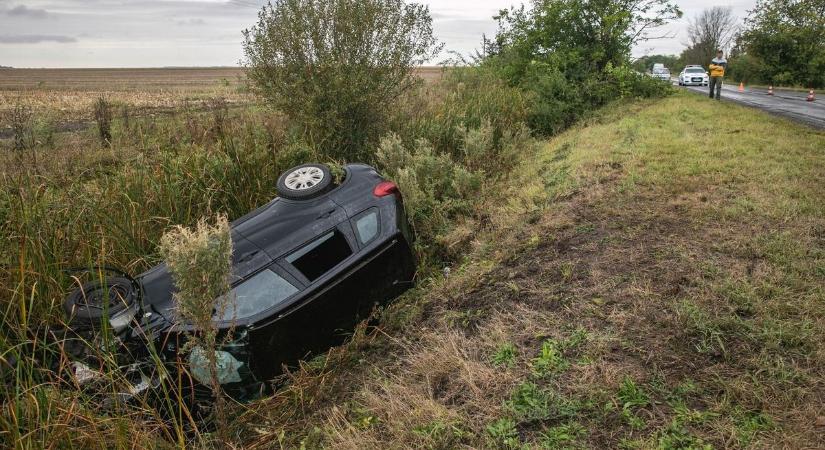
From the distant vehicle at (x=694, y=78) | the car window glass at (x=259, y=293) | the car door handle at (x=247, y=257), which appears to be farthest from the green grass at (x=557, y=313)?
the distant vehicle at (x=694, y=78)

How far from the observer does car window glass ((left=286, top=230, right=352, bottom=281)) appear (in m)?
3.76

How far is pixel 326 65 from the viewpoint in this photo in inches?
319

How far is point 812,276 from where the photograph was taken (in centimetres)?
340

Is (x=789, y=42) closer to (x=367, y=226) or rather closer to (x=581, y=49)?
(x=581, y=49)

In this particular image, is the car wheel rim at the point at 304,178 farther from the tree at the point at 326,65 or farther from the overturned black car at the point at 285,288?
the tree at the point at 326,65

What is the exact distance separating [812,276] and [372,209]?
3414mm

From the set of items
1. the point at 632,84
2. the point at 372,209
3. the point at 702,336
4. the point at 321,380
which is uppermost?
the point at 632,84

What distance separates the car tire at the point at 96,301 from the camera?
3037mm

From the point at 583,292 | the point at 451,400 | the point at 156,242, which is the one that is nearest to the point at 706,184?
the point at 583,292

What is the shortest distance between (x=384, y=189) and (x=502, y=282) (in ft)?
4.87

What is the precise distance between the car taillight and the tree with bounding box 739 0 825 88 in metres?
33.6

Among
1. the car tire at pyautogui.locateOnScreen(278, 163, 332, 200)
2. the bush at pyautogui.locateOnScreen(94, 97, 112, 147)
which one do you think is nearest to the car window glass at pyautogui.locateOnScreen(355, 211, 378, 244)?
the car tire at pyautogui.locateOnScreen(278, 163, 332, 200)

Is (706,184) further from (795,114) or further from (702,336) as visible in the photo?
(795,114)

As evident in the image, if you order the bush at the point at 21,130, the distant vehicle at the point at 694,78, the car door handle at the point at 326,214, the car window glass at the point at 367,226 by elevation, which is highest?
the distant vehicle at the point at 694,78
